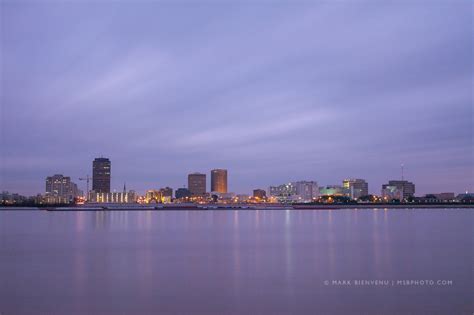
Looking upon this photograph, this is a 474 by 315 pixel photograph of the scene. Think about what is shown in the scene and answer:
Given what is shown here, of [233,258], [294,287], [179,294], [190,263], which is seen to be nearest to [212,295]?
[179,294]

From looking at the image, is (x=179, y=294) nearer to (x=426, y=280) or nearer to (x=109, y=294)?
(x=109, y=294)

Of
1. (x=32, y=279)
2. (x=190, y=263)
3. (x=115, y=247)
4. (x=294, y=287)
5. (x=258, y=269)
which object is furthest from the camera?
(x=115, y=247)

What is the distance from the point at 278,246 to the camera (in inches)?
1132

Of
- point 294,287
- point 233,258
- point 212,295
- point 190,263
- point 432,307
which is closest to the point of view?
point 432,307

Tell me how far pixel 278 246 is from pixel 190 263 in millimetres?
8430

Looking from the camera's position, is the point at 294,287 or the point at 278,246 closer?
the point at 294,287

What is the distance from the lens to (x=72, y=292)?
15.2m

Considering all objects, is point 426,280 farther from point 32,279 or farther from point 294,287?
point 32,279

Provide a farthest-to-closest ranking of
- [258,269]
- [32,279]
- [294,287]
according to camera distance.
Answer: [258,269] < [32,279] < [294,287]

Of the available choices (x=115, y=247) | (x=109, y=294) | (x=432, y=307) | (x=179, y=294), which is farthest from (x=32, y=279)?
(x=432, y=307)

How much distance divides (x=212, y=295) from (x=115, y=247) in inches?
592

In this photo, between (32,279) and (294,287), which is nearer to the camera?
(294,287)

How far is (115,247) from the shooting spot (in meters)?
28.4

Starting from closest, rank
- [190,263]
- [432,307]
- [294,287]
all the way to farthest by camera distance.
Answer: [432,307] → [294,287] → [190,263]
